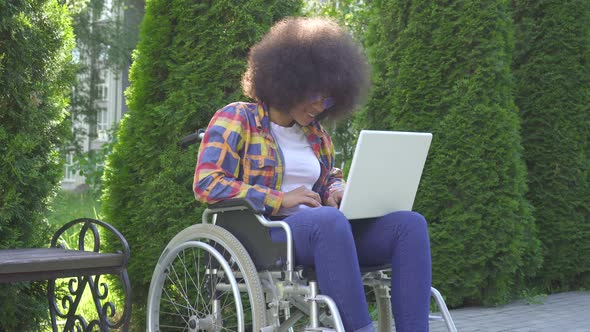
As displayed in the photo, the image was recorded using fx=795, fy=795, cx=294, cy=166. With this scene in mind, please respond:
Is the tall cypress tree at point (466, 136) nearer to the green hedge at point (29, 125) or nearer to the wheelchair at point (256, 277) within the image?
the wheelchair at point (256, 277)

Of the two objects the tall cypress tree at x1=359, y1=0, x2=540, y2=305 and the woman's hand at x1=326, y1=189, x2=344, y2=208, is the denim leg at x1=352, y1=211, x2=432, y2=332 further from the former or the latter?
the tall cypress tree at x1=359, y1=0, x2=540, y2=305

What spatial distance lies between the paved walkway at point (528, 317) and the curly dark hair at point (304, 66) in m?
1.88

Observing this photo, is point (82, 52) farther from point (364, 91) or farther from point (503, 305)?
point (364, 91)

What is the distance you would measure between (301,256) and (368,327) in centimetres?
34

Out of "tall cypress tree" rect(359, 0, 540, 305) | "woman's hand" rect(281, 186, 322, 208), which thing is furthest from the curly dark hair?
"tall cypress tree" rect(359, 0, 540, 305)

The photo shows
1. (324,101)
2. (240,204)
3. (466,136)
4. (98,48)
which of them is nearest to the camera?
(240,204)

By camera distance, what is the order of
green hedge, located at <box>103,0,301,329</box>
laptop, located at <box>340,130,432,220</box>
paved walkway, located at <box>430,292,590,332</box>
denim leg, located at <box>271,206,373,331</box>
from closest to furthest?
denim leg, located at <box>271,206,373,331</box> → laptop, located at <box>340,130,432,220</box> → green hedge, located at <box>103,0,301,329</box> → paved walkway, located at <box>430,292,590,332</box>

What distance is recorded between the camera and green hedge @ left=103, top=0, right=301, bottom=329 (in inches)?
149

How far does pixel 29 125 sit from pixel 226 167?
36.5 inches

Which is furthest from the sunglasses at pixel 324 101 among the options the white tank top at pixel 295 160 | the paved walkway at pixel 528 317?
the paved walkway at pixel 528 317

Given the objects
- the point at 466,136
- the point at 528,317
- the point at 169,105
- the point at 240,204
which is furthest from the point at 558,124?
the point at 240,204

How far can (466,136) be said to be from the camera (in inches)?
197

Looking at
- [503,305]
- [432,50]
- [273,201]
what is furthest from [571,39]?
[273,201]

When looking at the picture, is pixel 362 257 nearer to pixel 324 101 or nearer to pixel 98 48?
pixel 324 101
